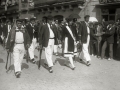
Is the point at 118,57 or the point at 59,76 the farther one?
the point at 118,57

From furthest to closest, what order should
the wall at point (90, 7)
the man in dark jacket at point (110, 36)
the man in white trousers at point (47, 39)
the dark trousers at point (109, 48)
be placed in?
the wall at point (90, 7), the dark trousers at point (109, 48), the man in dark jacket at point (110, 36), the man in white trousers at point (47, 39)

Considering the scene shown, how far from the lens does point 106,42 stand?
9562 millimetres

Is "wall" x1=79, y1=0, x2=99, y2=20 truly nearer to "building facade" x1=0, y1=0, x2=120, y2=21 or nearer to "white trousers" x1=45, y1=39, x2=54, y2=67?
"building facade" x1=0, y1=0, x2=120, y2=21

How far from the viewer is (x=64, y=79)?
5906 mm

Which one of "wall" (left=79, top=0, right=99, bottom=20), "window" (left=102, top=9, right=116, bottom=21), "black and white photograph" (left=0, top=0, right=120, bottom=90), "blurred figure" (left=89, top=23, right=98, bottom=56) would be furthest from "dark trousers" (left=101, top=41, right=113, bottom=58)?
"wall" (left=79, top=0, right=99, bottom=20)

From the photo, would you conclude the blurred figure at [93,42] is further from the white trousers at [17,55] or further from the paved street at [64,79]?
the white trousers at [17,55]

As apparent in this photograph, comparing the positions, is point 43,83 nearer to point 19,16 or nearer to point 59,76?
point 59,76

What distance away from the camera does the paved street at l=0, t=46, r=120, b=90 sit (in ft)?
16.9

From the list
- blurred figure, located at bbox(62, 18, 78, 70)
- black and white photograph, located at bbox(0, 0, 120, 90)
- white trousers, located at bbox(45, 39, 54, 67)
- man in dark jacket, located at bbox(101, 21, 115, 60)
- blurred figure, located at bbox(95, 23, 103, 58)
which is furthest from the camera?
blurred figure, located at bbox(95, 23, 103, 58)

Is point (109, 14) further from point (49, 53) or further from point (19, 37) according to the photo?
point (19, 37)

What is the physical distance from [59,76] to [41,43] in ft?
5.15

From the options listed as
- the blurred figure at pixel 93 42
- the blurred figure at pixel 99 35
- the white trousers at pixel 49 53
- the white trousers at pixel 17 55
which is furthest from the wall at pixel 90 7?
the white trousers at pixel 17 55

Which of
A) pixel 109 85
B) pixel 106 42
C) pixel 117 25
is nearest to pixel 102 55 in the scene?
pixel 106 42

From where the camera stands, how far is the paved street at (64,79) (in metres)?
5.16
